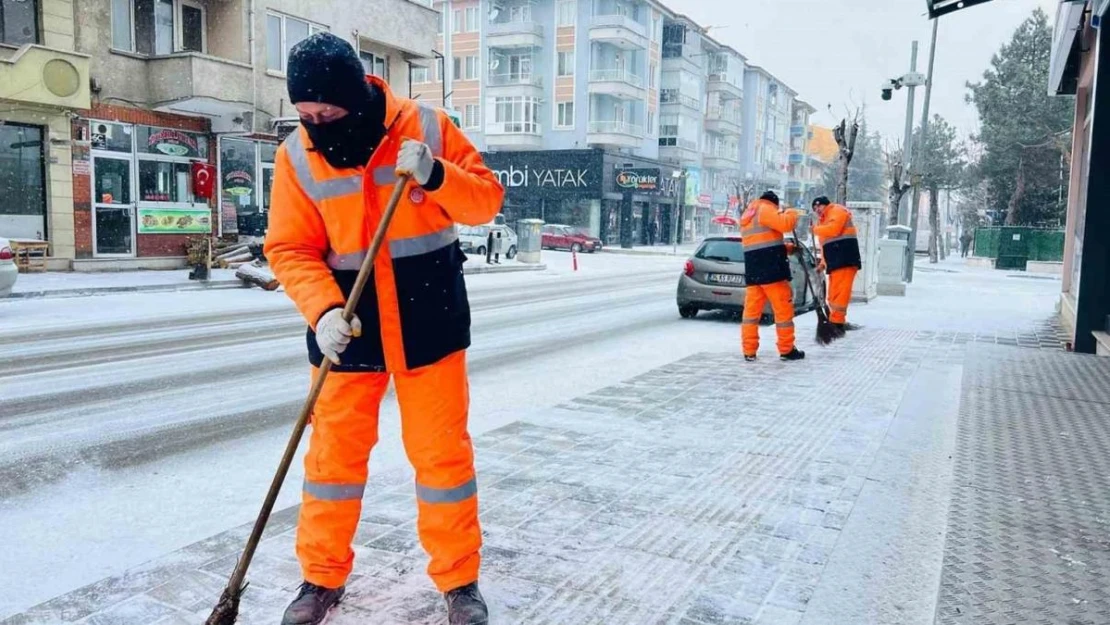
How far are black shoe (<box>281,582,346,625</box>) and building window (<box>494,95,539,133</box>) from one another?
48.4m

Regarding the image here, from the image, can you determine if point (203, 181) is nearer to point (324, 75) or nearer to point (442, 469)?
point (324, 75)

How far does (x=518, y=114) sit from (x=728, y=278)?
3925cm

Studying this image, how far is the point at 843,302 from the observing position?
10664 mm

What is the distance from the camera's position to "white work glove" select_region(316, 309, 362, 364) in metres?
2.62

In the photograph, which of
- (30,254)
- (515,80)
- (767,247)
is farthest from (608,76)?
(767,247)

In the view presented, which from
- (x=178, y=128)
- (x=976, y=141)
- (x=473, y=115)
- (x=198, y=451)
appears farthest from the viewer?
(x=473, y=115)

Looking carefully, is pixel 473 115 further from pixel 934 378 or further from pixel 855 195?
pixel 855 195

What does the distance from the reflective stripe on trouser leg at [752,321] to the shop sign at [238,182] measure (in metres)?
17.6

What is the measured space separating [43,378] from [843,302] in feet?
28.8

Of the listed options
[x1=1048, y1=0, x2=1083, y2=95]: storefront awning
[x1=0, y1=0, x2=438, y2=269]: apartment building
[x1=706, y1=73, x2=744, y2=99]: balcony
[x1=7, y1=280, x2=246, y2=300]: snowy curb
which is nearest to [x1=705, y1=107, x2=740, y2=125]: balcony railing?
[x1=706, y1=73, x2=744, y2=99]: balcony

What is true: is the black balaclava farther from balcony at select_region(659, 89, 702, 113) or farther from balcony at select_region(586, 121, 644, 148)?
balcony at select_region(659, 89, 702, 113)

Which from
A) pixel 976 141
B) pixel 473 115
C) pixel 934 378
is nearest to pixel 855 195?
pixel 976 141

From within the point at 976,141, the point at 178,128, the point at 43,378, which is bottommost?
the point at 43,378

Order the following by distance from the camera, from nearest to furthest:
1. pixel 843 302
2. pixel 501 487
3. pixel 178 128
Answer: pixel 501 487 → pixel 843 302 → pixel 178 128
